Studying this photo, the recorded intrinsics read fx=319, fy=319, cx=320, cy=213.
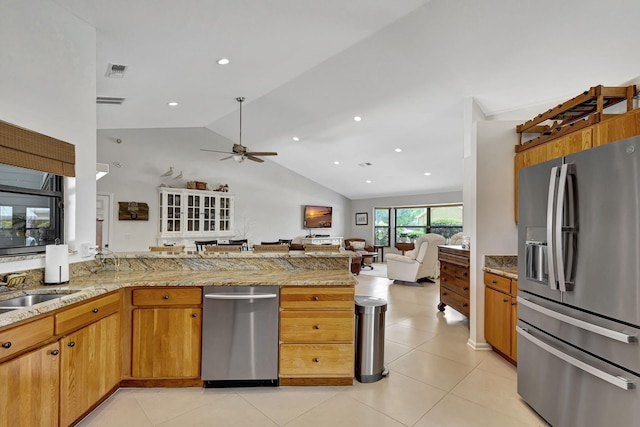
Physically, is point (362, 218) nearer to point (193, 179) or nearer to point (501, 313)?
point (193, 179)

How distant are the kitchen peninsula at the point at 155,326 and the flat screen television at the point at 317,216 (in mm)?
7584

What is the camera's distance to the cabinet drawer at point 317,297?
2.45 m

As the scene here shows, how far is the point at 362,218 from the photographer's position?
1192 centimetres

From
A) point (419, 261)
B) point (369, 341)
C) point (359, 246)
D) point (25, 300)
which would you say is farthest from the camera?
point (359, 246)

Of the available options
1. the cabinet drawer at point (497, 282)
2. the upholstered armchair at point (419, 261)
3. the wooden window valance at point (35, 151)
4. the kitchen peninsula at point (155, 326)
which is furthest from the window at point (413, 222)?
the wooden window valance at point (35, 151)

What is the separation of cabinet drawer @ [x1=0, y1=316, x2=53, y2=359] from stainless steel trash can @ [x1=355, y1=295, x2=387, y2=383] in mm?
2000

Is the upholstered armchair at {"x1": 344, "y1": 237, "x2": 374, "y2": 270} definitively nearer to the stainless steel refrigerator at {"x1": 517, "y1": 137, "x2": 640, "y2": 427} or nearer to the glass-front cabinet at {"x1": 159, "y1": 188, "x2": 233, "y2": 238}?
the glass-front cabinet at {"x1": 159, "y1": 188, "x2": 233, "y2": 238}

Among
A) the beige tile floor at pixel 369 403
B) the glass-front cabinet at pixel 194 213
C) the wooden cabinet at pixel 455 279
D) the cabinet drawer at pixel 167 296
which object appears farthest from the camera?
the glass-front cabinet at pixel 194 213

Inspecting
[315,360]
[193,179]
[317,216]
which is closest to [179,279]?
[315,360]

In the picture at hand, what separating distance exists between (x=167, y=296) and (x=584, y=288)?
8.64 feet

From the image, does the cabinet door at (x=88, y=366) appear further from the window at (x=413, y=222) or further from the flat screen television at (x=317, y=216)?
the window at (x=413, y=222)

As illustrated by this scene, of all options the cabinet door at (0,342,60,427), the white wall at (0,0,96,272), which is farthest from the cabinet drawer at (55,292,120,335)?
the white wall at (0,0,96,272)

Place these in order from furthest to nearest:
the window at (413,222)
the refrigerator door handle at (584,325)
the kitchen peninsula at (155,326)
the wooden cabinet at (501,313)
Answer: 1. the window at (413,222)
2. the wooden cabinet at (501,313)
3. the kitchen peninsula at (155,326)
4. the refrigerator door handle at (584,325)

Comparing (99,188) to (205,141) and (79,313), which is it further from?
(79,313)
